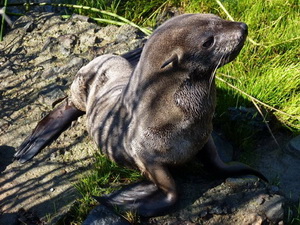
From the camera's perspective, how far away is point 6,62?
5516 mm

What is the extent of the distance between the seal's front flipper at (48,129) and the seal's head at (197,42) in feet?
4.86

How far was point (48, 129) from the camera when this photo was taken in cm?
451

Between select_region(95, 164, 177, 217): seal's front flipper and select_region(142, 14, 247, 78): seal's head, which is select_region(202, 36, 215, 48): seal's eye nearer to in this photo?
select_region(142, 14, 247, 78): seal's head

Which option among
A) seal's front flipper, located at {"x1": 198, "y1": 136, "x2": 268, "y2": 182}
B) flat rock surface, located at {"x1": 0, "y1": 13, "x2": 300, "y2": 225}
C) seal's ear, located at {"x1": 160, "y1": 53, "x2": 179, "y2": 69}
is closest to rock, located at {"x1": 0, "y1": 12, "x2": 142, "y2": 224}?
flat rock surface, located at {"x1": 0, "y1": 13, "x2": 300, "y2": 225}

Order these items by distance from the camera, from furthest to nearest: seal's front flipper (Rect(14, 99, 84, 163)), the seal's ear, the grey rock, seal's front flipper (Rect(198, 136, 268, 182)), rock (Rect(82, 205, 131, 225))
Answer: seal's front flipper (Rect(14, 99, 84, 163))
seal's front flipper (Rect(198, 136, 268, 182))
the grey rock
rock (Rect(82, 205, 131, 225))
the seal's ear

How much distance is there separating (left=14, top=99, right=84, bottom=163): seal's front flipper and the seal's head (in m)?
1.48

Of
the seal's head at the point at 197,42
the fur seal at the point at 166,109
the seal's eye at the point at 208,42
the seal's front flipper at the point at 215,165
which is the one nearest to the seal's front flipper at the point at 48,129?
the fur seal at the point at 166,109

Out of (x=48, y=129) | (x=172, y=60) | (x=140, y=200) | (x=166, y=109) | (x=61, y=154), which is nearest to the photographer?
(x=172, y=60)

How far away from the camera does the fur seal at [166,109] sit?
130 inches

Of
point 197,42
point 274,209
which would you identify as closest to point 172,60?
point 197,42

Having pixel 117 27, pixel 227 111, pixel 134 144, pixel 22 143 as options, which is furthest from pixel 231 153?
pixel 117 27

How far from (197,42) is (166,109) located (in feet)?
1.56

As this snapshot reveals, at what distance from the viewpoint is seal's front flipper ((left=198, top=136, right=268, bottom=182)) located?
3.81 meters

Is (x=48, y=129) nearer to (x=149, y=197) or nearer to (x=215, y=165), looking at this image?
(x=149, y=197)
